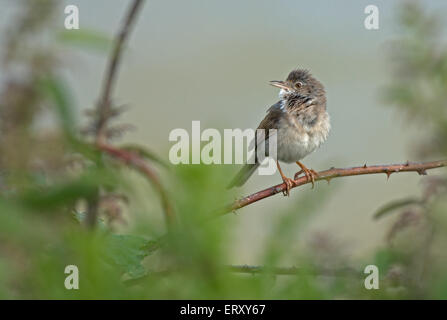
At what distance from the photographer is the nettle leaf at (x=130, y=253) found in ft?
3.82

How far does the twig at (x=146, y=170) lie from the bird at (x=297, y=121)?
4.40 metres

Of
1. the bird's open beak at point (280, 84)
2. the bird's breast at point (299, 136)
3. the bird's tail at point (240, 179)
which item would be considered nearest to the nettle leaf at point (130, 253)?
the bird's tail at point (240, 179)

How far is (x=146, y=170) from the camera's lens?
69 cm

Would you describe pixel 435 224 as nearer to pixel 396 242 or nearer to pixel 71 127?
pixel 396 242

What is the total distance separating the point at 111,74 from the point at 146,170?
0.13 metres

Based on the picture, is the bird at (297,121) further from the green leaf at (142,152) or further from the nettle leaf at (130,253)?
the green leaf at (142,152)

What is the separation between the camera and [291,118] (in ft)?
17.8

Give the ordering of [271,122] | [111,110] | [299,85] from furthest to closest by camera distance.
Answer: [299,85]
[271,122]
[111,110]

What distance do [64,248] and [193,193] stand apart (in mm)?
136

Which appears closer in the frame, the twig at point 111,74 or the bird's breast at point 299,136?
the twig at point 111,74

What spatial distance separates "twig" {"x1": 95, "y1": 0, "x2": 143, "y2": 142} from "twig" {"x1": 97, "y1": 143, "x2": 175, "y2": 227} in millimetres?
37

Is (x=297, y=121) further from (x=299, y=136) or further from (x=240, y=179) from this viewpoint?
(x=240, y=179)

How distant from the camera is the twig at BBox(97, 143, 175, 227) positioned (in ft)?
2.23

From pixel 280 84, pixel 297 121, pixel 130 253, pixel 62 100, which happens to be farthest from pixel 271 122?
pixel 62 100
